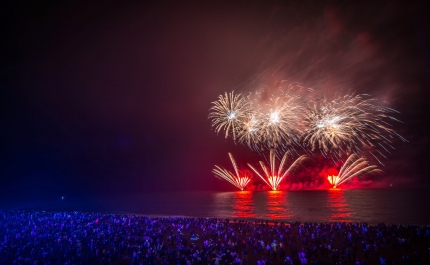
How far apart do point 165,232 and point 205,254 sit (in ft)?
33.8

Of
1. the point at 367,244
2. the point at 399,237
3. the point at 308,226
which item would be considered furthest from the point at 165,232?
the point at 399,237

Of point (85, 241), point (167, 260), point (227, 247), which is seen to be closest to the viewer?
point (167, 260)

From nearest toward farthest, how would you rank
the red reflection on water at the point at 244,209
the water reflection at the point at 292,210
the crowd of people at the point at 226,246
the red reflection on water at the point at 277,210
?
the crowd of people at the point at 226,246 < the water reflection at the point at 292,210 < the red reflection on water at the point at 277,210 < the red reflection on water at the point at 244,209

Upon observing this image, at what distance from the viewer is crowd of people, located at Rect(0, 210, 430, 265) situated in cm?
1490

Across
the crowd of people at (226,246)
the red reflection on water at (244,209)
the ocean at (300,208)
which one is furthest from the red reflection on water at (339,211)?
the crowd of people at (226,246)

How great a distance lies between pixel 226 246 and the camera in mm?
17469

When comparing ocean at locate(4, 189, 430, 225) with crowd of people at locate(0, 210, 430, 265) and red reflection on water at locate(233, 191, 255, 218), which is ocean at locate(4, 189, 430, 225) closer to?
red reflection on water at locate(233, 191, 255, 218)

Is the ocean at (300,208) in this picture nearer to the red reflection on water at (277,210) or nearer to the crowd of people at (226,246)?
the red reflection on water at (277,210)

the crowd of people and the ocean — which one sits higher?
the crowd of people

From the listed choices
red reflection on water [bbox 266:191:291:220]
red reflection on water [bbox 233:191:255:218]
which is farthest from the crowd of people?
red reflection on water [bbox 233:191:255:218]

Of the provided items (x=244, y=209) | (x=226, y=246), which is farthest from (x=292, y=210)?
(x=226, y=246)

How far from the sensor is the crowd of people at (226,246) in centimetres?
1490

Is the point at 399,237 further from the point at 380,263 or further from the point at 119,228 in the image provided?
the point at 119,228

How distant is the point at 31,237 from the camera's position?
74.5 feet
